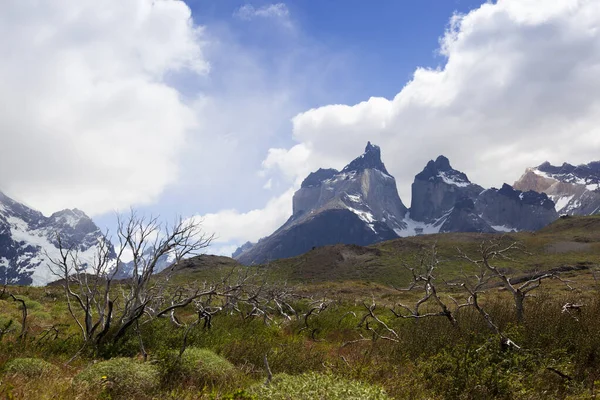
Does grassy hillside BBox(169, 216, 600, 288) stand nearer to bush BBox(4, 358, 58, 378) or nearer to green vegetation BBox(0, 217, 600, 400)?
green vegetation BBox(0, 217, 600, 400)

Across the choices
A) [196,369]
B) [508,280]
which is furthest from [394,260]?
[196,369]

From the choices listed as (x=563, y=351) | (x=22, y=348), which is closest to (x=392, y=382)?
(x=563, y=351)

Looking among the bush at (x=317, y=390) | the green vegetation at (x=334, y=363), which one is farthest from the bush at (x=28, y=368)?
the bush at (x=317, y=390)

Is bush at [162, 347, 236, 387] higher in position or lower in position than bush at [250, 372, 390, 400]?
lower

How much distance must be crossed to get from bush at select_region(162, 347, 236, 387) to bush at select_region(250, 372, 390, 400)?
1.75 m

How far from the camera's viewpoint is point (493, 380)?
6.75m

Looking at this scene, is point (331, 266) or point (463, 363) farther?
point (331, 266)

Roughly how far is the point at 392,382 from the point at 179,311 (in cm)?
1927

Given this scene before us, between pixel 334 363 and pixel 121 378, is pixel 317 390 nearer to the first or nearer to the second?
pixel 121 378

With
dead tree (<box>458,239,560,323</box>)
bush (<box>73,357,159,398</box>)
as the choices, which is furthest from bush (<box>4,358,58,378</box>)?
dead tree (<box>458,239,560,323</box>)

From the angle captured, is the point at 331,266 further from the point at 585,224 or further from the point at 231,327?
the point at 585,224

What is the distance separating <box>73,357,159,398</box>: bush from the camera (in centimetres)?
672

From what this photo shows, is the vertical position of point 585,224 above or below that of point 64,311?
above

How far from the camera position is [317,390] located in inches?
227
